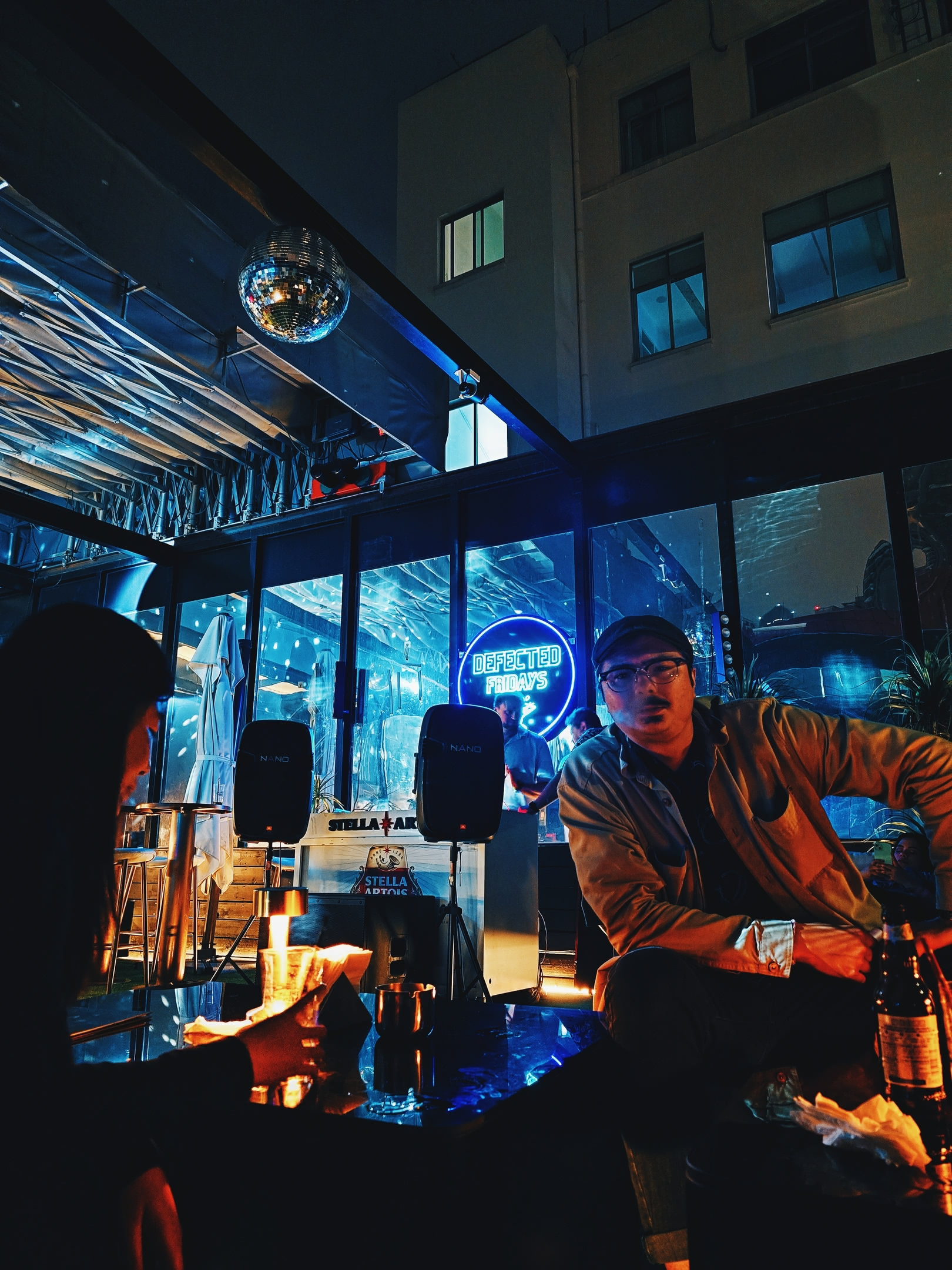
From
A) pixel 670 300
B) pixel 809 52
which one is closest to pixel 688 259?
pixel 670 300

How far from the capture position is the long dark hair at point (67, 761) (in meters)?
0.86

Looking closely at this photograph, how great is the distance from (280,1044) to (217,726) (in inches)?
219

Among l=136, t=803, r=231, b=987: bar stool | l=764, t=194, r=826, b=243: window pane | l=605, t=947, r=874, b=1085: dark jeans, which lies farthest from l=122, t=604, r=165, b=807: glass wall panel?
l=605, t=947, r=874, b=1085: dark jeans

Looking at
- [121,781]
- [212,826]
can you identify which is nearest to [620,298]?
[212,826]

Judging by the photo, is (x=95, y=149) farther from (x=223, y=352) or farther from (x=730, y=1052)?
(x=730, y=1052)

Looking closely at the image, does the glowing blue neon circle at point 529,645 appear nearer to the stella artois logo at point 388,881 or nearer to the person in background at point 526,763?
the person in background at point 526,763

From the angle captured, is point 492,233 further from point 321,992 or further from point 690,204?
point 321,992

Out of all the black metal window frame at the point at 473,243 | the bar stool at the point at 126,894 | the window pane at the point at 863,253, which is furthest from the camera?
the black metal window frame at the point at 473,243

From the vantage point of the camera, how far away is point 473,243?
7.75m

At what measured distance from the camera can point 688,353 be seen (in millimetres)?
6512

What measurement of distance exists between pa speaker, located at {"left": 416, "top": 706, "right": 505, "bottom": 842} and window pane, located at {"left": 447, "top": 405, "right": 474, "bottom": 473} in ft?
12.3

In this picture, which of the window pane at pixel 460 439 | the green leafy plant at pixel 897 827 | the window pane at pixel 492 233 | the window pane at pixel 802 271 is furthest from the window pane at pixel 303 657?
the window pane at pixel 802 271

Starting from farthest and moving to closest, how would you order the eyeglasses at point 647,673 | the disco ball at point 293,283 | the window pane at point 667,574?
1. the window pane at point 667,574
2. the disco ball at point 293,283
3. the eyeglasses at point 647,673

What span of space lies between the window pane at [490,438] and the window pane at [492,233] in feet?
5.31
